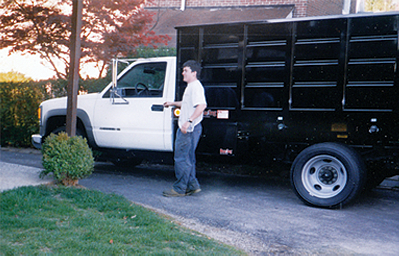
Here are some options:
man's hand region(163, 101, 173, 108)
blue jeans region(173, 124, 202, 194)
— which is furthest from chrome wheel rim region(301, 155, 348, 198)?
man's hand region(163, 101, 173, 108)

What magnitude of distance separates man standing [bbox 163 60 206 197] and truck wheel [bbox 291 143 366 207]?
4.89ft

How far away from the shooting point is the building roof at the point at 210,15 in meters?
15.9

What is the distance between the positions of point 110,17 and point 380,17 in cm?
644

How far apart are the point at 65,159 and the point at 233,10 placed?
1298 centimetres

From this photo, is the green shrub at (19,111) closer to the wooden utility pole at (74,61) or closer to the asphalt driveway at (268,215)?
the asphalt driveway at (268,215)

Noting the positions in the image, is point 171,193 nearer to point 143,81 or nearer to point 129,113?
point 129,113

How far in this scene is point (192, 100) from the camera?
595cm

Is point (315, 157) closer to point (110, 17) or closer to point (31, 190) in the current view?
point (31, 190)

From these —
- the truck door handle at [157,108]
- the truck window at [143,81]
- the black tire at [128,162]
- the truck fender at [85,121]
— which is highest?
the truck window at [143,81]

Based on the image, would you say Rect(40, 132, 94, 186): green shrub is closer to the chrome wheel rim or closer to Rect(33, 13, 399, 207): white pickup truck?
Rect(33, 13, 399, 207): white pickup truck

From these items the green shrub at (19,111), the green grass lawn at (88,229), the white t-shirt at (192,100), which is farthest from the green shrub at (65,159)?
the green shrub at (19,111)

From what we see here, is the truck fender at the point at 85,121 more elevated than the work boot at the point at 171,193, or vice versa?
the truck fender at the point at 85,121

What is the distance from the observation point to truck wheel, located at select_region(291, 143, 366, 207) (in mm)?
5473

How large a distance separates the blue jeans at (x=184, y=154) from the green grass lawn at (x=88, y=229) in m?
1.08
